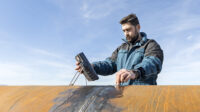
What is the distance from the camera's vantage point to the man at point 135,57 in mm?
2342

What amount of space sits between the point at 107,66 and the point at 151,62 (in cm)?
82

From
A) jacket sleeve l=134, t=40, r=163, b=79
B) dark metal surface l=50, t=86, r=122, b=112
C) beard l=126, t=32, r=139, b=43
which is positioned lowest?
dark metal surface l=50, t=86, r=122, b=112

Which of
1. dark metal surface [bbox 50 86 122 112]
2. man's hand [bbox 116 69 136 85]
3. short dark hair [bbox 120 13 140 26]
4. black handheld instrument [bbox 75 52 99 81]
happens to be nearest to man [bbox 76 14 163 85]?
short dark hair [bbox 120 13 140 26]

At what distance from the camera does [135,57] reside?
267 cm

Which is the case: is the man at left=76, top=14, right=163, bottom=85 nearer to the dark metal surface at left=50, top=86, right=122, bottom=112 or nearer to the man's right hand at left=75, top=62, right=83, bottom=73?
the man's right hand at left=75, top=62, right=83, bottom=73

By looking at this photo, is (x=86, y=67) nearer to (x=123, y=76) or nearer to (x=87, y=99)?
(x=123, y=76)

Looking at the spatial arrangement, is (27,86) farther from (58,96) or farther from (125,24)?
(125,24)

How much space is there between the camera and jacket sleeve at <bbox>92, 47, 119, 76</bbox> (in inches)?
112

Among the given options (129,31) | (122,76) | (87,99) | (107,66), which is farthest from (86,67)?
(129,31)

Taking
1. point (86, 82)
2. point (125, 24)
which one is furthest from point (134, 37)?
point (86, 82)

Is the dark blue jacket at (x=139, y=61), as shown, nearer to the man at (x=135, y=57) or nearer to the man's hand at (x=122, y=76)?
the man at (x=135, y=57)

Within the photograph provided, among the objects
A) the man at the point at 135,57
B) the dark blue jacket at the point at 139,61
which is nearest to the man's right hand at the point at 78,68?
the man at the point at 135,57

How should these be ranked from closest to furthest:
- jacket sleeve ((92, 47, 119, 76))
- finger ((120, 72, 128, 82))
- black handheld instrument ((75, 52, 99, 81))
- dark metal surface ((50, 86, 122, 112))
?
1. dark metal surface ((50, 86, 122, 112))
2. finger ((120, 72, 128, 82))
3. black handheld instrument ((75, 52, 99, 81))
4. jacket sleeve ((92, 47, 119, 76))

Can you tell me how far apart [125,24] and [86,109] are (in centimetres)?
180
